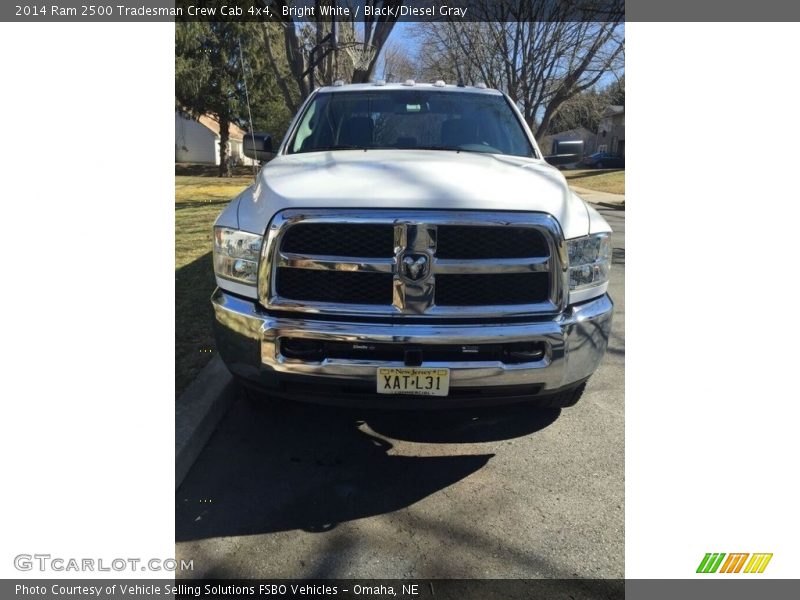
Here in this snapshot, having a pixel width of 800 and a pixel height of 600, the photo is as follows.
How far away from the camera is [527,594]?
217 centimetres

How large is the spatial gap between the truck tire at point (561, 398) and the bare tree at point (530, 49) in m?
13.9

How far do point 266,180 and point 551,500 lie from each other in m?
2.15

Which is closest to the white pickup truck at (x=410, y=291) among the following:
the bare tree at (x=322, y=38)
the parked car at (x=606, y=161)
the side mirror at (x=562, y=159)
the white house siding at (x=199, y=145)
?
the side mirror at (x=562, y=159)

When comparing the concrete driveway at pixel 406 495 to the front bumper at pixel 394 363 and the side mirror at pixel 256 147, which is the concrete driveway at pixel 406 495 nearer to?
the front bumper at pixel 394 363

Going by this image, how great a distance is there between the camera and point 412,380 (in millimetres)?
2451

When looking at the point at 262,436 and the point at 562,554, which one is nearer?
the point at 562,554

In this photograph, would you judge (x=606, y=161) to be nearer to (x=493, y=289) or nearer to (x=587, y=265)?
(x=587, y=265)

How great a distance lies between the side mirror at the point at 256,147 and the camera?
14.7ft

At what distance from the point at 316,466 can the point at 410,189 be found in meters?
1.54

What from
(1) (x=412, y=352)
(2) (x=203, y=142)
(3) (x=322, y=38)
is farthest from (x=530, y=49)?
(2) (x=203, y=142)

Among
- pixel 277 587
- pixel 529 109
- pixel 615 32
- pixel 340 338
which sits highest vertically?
pixel 615 32

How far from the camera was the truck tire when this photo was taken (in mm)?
2729
